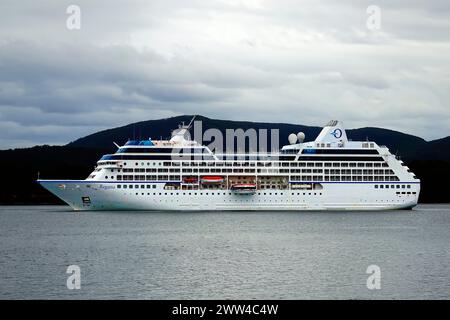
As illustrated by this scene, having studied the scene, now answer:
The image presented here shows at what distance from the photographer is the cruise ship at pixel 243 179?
82.7m

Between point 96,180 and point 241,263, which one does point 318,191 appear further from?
point 241,263

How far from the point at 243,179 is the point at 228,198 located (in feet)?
9.26

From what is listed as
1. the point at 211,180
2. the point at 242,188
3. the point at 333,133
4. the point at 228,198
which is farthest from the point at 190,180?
the point at 333,133

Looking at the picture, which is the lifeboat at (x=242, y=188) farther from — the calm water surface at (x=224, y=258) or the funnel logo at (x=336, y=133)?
the funnel logo at (x=336, y=133)

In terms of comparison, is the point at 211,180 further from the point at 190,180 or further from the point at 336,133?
the point at 336,133

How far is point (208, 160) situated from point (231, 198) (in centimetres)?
476

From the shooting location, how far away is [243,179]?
86.6m

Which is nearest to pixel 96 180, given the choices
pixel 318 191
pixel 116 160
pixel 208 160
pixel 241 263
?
pixel 116 160

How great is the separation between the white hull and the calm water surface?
18.5 ft
